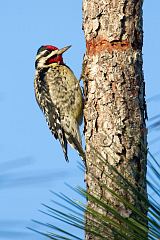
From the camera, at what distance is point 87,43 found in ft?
13.1

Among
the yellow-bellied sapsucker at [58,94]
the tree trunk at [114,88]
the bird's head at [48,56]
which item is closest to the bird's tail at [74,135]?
the yellow-bellied sapsucker at [58,94]

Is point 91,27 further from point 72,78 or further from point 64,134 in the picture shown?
point 64,134

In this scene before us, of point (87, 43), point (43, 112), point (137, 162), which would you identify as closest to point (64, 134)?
point (43, 112)

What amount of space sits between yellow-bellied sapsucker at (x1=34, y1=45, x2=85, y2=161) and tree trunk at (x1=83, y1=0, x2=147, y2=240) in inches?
68.3

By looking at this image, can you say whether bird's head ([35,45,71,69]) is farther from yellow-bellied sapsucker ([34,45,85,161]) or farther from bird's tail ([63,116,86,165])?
bird's tail ([63,116,86,165])

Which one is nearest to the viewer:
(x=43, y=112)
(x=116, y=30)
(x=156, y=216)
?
(x=156, y=216)

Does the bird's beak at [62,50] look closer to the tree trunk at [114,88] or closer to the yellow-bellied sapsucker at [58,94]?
the yellow-bellied sapsucker at [58,94]

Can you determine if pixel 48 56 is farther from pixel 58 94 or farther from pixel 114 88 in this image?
pixel 114 88

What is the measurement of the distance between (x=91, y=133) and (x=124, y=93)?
12.0 inches

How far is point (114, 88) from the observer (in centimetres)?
372

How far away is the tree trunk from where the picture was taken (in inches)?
143

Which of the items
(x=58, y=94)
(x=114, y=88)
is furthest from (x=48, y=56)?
(x=114, y=88)

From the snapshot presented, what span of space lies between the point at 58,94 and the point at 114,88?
2.17 m

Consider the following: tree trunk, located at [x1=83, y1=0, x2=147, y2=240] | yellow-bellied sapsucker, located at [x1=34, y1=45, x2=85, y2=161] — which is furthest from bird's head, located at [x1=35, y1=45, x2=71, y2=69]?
tree trunk, located at [x1=83, y1=0, x2=147, y2=240]
